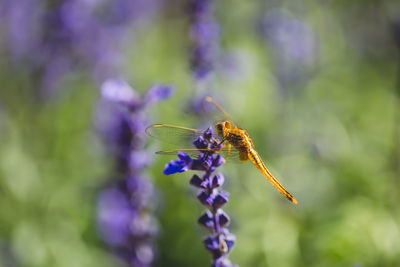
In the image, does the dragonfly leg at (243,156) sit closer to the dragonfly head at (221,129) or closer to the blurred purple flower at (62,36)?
the dragonfly head at (221,129)

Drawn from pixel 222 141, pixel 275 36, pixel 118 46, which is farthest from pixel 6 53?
pixel 222 141

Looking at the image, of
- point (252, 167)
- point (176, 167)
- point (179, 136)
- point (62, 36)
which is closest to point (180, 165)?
point (176, 167)

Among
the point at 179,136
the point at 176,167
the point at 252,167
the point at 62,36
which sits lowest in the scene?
the point at 176,167

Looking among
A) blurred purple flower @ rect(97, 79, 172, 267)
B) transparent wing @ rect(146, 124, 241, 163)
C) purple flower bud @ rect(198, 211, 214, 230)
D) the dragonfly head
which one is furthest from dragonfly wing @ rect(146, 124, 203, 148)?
purple flower bud @ rect(198, 211, 214, 230)

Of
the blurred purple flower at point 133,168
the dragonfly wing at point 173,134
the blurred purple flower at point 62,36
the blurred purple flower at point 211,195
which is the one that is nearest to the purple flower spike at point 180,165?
the blurred purple flower at point 211,195

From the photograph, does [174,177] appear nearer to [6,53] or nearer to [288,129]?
[288,129]

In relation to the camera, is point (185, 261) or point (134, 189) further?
point (185, 261)

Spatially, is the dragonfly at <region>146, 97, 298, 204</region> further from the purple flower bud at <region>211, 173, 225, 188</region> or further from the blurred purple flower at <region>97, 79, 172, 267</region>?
the blurred purple flower at <region>97, 79, 172, 267</region>

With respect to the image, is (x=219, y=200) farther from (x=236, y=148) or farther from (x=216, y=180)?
(x=236, y=148)
